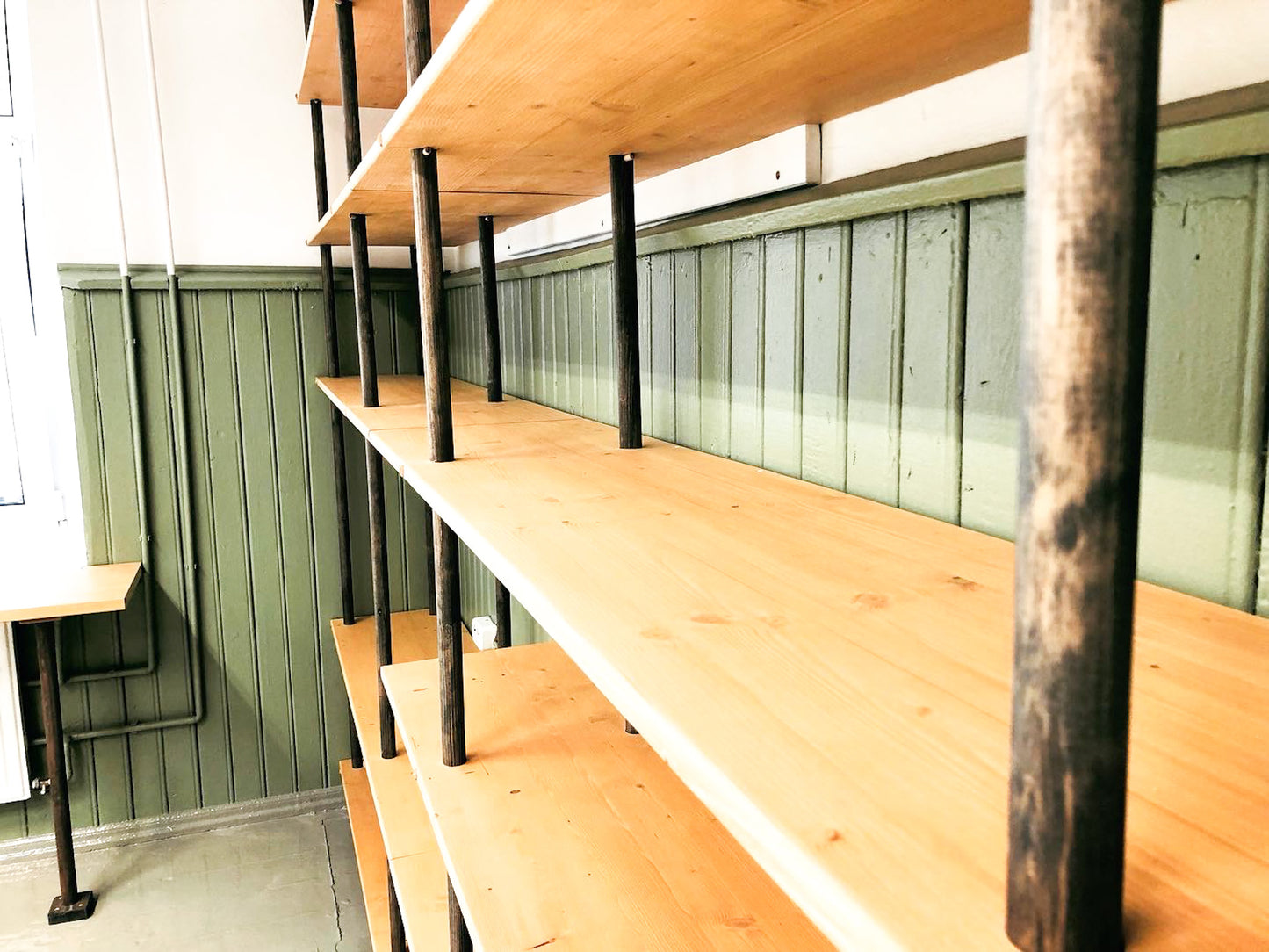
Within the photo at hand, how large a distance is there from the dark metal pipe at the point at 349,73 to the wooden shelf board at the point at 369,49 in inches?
1.4

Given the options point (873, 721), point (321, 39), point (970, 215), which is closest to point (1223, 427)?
point (970, 215)

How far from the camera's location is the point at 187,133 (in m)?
3.09

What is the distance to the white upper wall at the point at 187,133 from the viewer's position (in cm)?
296

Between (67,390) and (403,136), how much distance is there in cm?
253

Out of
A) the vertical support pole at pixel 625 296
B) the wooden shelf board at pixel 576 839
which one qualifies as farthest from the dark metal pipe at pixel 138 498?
the vertical support pole at pixel 625 296

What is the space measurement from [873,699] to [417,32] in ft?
3.51

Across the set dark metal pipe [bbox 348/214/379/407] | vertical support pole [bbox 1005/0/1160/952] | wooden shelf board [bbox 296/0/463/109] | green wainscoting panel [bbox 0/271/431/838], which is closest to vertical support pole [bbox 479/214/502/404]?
dark metal pipe [bbox 348/214/379/407]

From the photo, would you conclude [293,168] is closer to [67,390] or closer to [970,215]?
[67,390]

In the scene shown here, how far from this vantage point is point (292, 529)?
10.9 feet

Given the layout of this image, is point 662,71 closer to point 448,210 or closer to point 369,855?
point 448,210

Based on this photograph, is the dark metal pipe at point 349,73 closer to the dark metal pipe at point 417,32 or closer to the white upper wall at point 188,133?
the dark metal pipe at point 417,32

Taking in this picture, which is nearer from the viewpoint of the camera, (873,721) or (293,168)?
(873,721)

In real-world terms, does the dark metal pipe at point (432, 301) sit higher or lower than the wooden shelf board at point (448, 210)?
lower

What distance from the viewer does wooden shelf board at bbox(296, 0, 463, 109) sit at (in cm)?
204
